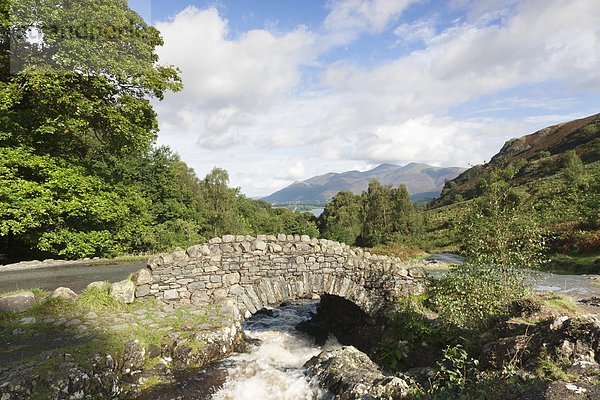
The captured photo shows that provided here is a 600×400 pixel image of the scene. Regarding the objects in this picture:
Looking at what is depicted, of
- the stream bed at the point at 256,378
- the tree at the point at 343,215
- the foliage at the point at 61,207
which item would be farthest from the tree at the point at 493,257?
the tree at the point at 343,215

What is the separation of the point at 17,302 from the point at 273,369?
23.3ft

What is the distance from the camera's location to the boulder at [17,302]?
8.48m

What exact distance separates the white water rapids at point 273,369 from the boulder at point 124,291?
140 inches

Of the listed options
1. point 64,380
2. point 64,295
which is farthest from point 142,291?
point 64,380

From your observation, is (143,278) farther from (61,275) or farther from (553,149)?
(553,149)

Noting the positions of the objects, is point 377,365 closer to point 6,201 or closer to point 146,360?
point 146,360

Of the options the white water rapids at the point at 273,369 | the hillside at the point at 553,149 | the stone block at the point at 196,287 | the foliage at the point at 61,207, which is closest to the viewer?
the white water rapids at the point at 273,369

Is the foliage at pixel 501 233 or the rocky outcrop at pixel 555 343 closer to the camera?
the rocky outcrop at pixel 555 343

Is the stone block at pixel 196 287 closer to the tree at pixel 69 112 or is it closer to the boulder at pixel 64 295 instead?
the boulder at pixel 64 295

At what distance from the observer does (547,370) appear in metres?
5.13

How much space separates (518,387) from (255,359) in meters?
7.06

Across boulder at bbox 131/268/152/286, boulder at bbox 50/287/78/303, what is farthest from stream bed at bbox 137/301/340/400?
boulder at bbox 50/287/78/303

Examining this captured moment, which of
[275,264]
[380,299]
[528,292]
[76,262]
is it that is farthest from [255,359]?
[76,262]

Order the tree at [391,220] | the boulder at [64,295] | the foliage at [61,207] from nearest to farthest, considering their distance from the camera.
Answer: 1. the boulder at [64,295]
2. the foliage at [61,207]
3. the tree at [391,220]
